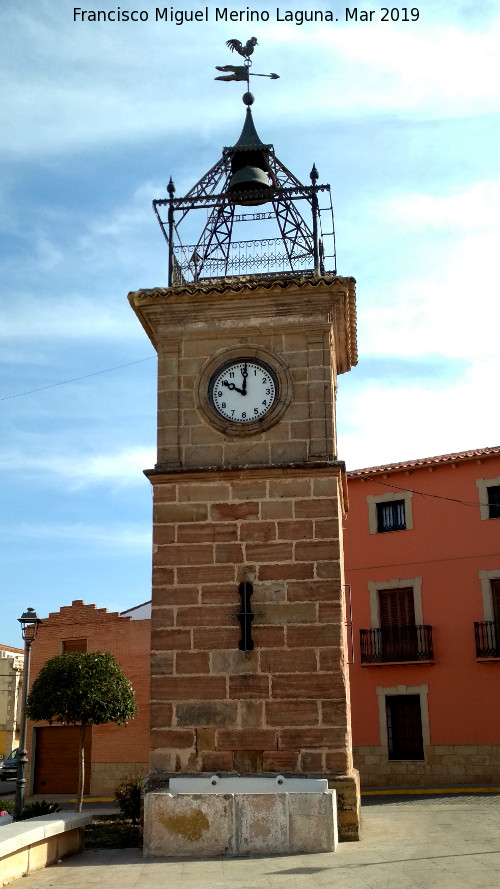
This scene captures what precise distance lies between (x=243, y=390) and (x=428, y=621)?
11.8 m

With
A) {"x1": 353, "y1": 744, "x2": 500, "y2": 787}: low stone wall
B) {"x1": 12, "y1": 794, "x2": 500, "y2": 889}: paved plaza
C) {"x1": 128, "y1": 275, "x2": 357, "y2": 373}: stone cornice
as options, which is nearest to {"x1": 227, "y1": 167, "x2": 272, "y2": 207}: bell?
{"x1": 128, "y1": 275, "x2": 357, "y2": 373}: stone cornice

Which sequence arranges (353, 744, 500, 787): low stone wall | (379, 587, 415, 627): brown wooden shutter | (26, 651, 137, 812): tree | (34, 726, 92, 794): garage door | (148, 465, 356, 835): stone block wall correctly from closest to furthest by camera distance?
1. (148, 465, 356, 835): stone block wall
2. (26, 651, 137, 812): tree
3. (353, 744, 500, 787): low stone wall
4. (379, 587, 415, 627): brown wooden shutter
5. (34, 726, 92, 794): garage door

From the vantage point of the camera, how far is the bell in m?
12.0

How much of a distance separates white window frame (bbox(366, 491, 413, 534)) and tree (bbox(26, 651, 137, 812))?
789 centimetres

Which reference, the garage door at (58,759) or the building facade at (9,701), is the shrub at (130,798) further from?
the building facade at (9,701)

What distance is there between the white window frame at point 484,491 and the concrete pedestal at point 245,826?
1326 centimetres

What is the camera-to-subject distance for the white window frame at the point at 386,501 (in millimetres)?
21844

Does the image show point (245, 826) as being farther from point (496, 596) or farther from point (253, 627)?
point (496, 596)

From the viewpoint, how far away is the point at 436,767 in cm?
1973

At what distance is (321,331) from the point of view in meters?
10.7

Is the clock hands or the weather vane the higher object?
the weather vane

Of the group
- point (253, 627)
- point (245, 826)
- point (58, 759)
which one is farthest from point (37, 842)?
point (58, 759)

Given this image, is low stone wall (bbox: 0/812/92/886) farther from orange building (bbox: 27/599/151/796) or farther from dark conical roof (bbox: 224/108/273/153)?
orange building (bbox: 27/599/151/796)

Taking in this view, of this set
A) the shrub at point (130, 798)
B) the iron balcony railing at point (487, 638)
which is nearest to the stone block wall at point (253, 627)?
the shrub at point (130, 798)
